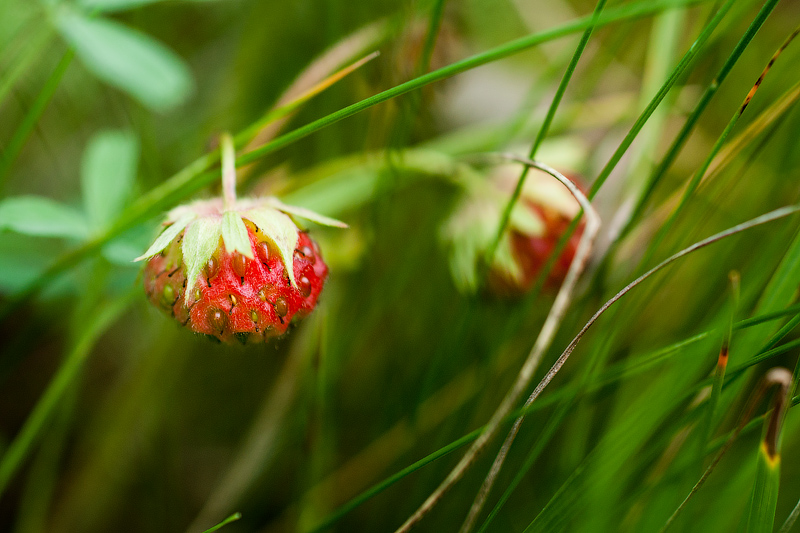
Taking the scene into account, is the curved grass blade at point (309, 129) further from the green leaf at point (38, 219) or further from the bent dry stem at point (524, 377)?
the bent dry stem at point (524, 377)

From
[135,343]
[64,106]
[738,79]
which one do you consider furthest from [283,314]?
[738,79]

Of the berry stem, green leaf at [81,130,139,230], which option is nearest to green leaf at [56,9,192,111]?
green leaf at [81,130,139,230]

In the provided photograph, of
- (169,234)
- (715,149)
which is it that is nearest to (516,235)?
(715,149)

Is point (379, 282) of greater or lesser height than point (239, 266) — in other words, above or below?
above

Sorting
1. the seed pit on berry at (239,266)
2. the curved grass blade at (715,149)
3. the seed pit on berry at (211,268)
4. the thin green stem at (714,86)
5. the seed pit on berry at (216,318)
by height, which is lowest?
the curved grass blade at (715,149)

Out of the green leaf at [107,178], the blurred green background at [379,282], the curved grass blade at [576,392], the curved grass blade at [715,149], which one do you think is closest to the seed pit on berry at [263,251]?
the blurred green background at [379,282]

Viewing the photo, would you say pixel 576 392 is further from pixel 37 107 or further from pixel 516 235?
pixel 37 107

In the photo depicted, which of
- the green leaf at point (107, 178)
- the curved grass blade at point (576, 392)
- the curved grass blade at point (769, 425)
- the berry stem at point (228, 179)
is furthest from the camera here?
the green leaf at point (107, 178)
